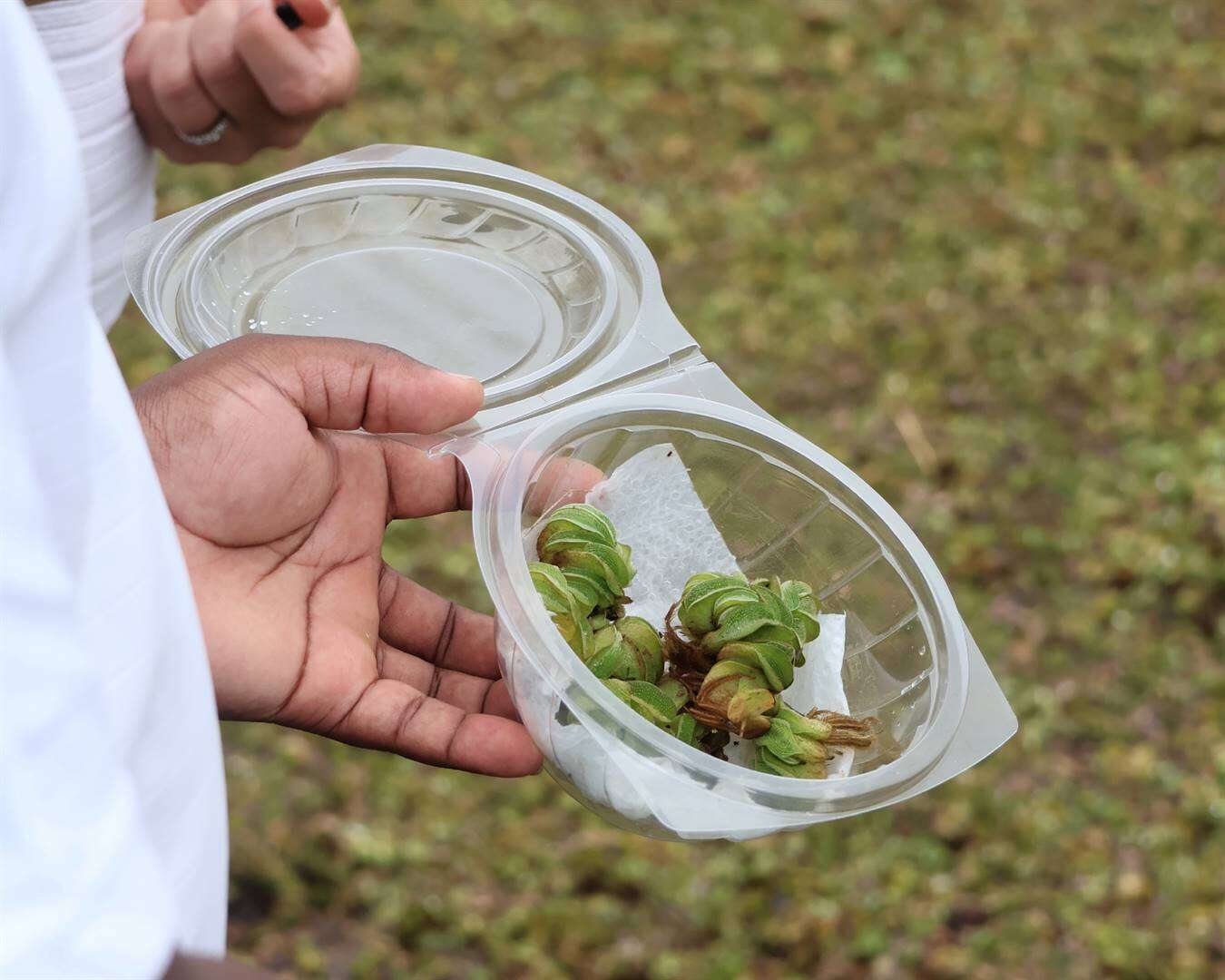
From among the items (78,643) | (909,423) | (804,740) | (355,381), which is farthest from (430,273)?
(909,423)

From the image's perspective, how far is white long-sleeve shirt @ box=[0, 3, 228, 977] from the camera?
57 cm

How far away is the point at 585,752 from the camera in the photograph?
106 cm

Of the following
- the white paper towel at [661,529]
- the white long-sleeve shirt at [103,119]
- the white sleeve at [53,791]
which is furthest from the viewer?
the white long-sleeve shirt at [103,119]

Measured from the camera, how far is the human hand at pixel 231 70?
162 cm

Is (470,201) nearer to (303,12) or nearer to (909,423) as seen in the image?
(303,12)

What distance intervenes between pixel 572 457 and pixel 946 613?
40cm

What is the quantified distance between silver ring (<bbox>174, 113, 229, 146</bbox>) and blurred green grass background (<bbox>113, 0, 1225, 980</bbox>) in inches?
43.5

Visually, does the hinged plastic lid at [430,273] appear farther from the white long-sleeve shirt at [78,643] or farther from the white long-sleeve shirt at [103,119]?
the white long-sleeve shirt at [78,643]

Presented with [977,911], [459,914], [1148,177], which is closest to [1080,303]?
[1148,177]

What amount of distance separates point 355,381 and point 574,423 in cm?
22

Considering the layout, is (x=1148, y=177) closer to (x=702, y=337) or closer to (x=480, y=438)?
(x=702, y=337)

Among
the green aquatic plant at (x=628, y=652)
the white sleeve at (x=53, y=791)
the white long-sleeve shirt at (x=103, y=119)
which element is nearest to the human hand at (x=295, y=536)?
the green aquatic plant at (x=628, y=652)

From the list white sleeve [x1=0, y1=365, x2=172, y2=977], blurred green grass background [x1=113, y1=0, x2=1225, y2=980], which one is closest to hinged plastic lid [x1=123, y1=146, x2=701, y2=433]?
white sleeve [x1=0, y1=365, x2=172, y2=977]

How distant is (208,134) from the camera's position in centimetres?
171
